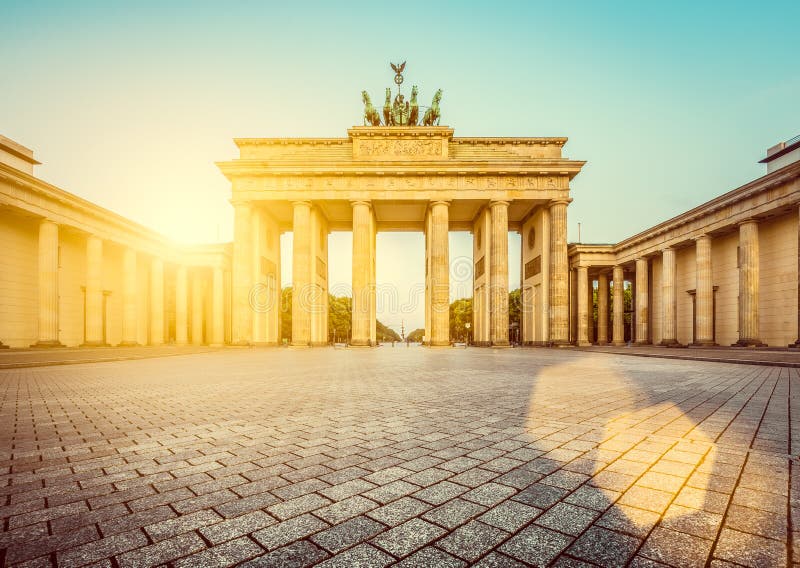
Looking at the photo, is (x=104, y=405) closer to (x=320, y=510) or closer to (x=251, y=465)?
(x=251, y=465)

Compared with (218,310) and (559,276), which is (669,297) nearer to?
(559,276)

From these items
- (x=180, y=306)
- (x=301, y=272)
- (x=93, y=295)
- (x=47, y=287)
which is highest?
(x=301, y=272)

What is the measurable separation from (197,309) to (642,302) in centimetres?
4806

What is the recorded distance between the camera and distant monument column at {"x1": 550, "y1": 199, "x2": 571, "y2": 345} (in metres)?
34.2

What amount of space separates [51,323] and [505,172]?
34.5 metres

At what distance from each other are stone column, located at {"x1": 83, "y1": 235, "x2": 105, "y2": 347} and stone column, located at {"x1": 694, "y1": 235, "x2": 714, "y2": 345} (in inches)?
1758

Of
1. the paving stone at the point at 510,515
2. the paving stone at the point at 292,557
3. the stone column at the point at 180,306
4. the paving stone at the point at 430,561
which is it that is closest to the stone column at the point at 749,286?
the paving stone at the point at 510,515

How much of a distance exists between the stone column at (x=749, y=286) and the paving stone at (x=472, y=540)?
101 ft

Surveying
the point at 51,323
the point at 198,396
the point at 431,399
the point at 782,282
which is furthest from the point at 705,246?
the point at 51,323

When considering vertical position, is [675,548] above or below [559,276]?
below

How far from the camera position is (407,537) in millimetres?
2236

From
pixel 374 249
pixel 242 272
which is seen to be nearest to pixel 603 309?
pixel 374 249

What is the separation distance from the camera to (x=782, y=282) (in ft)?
84.4

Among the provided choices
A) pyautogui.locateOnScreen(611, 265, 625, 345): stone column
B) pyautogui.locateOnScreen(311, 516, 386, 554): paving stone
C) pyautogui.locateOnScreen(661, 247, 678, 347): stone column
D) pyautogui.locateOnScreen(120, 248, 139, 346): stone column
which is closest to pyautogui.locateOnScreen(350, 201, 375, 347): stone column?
pyautogui.locateOnScreen(120, 248, 139, 346): stone column
